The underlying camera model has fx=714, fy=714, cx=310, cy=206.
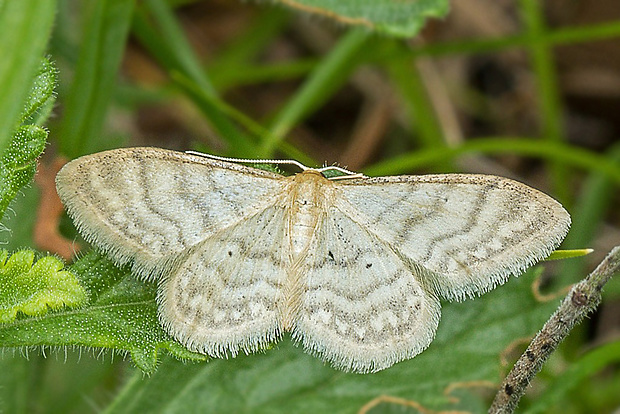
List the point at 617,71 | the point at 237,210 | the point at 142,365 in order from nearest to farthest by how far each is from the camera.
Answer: the point at 142,365
the point at 237,210
the point at 617,71

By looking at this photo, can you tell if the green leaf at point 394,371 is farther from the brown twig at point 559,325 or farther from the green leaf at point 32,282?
the green leaf at point 32,282

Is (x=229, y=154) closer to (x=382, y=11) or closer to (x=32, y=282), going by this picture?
(x=382, y=11)

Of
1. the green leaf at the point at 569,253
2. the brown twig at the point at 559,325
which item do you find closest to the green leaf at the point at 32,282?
the brown twig at the point at 559,325

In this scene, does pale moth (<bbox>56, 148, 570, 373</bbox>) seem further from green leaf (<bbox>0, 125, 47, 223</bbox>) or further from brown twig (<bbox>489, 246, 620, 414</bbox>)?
brown twig (<bbox>489, 246, 620, 414</bbox>)

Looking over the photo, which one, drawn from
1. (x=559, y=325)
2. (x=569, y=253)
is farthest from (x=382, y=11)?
(x=559, y=325)

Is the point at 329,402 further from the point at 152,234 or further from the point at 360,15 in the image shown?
the point at 360,15

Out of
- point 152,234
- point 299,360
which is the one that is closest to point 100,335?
point 152,234

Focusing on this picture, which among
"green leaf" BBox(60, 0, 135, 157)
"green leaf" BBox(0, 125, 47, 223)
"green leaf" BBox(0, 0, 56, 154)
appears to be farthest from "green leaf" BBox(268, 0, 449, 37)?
"green leaf" BBox(0, 0, 56, 154)
